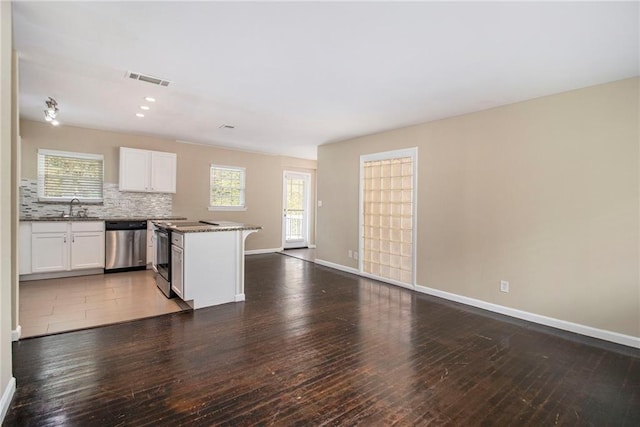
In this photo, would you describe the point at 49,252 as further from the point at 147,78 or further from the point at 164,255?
the point at 147,78

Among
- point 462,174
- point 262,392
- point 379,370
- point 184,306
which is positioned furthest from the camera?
point 462,174

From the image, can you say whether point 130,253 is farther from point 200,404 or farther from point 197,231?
point 200,404

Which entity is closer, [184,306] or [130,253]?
[184,306]

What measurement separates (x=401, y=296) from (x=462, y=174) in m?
1.86

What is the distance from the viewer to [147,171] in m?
5.69

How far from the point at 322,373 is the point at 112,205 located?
525 centimetres

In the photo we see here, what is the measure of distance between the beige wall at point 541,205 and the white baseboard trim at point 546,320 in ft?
0.17

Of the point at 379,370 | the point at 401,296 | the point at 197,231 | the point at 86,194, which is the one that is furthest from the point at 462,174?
the point at 86,194

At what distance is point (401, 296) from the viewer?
13.9 ft

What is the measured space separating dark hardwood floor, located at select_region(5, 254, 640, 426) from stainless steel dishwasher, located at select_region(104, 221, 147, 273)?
8.62 feet

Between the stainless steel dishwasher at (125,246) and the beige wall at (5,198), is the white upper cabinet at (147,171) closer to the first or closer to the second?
the stainless steel dishwasher at (125,246)

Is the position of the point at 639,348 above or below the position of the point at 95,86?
below

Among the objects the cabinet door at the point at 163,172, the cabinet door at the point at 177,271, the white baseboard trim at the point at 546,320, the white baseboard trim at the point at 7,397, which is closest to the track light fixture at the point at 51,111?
the cabinet door at the point at 163,172

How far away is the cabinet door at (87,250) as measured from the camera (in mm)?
4848
